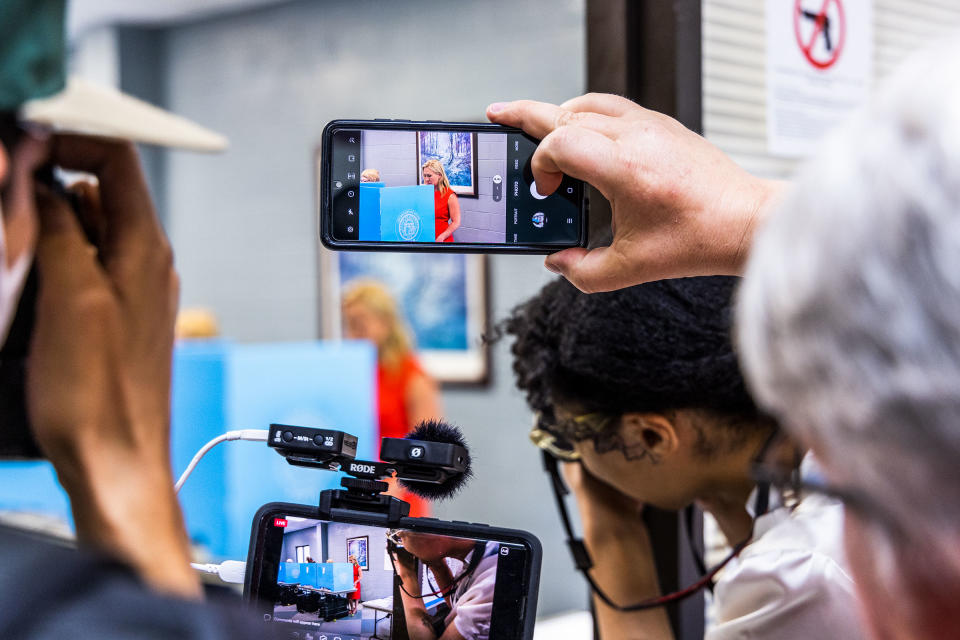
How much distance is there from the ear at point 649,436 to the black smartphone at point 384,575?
362 millimetres

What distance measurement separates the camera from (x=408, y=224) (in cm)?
64

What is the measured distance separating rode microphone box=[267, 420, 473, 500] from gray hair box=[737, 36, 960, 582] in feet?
0.95

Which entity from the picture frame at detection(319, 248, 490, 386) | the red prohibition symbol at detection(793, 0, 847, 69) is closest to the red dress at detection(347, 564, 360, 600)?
the red prohibition symbol at detection(793, 0, 847, 69)

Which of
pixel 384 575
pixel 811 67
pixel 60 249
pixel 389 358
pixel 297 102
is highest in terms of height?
pixel 297 102

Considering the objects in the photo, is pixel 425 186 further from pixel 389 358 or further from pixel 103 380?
pixel 389 358

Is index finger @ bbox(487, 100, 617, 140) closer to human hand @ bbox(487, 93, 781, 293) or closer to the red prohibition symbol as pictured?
human hand @ bbox(487, 93, 781, 293)

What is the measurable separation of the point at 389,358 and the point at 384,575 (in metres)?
2.20

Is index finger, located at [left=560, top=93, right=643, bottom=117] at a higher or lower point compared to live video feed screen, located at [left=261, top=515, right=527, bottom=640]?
higher

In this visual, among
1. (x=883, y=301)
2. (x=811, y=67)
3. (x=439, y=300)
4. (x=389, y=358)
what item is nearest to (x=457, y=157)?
(x=883, y=301)

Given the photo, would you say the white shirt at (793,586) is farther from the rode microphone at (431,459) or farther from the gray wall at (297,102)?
the gray wall at (297,102)

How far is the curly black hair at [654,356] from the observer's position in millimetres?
903

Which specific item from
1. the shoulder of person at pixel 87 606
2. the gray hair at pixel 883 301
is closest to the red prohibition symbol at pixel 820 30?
the gray hair at pixel 883 301

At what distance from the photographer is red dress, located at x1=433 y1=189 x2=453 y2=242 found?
2.09ft

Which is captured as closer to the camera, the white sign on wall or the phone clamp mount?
the phone clamp mount
